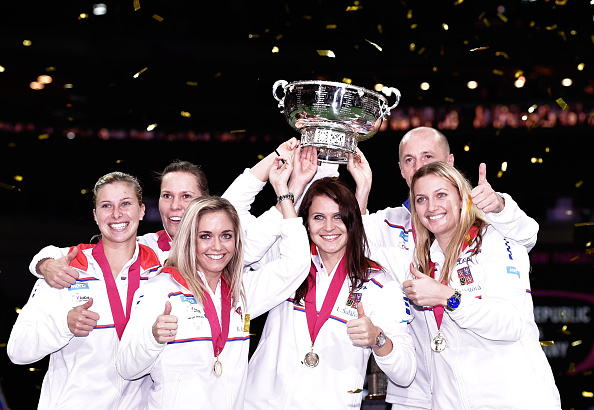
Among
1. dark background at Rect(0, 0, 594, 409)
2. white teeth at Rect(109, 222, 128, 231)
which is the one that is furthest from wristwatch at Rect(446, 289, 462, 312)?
dark background at Rect(0, 0, 594, 409)

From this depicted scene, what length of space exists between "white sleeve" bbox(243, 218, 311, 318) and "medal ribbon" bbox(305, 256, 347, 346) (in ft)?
0.29

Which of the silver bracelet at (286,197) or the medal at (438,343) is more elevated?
the silver bracelet at (286,197)

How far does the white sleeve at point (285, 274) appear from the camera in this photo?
9.09ft

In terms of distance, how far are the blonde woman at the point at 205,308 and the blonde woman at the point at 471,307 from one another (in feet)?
1.86

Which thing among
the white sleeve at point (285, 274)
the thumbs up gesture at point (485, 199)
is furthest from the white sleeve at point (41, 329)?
the thumbs up gesture at point (485, 199)

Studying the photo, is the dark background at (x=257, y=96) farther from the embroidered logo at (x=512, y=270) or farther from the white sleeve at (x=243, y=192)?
the embroidered logo at (x=512, y=270)

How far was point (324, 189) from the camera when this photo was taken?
Result: 117 inches

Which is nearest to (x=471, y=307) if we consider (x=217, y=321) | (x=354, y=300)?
(x=354, y=300)

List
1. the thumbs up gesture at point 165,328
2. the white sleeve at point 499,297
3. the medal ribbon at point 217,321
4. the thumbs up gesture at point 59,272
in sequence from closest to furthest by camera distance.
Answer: the thumbs up gesture at point 165,328 < the white sleeve at point 499,297 < the medal ribbon at point 217,321 < the thumbs up gesture at point 59,272

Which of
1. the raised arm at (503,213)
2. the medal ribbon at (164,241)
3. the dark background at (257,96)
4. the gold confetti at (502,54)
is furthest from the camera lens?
the gold confetti at (502,54)

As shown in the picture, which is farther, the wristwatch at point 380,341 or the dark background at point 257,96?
the dark background at point 257,96

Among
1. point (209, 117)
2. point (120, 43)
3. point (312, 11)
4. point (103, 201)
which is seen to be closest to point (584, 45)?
point (312, 11)

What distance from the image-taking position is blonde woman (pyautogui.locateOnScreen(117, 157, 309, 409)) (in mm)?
2484

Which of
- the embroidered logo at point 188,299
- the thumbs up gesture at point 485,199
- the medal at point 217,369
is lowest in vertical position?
the medal at point 217,369
